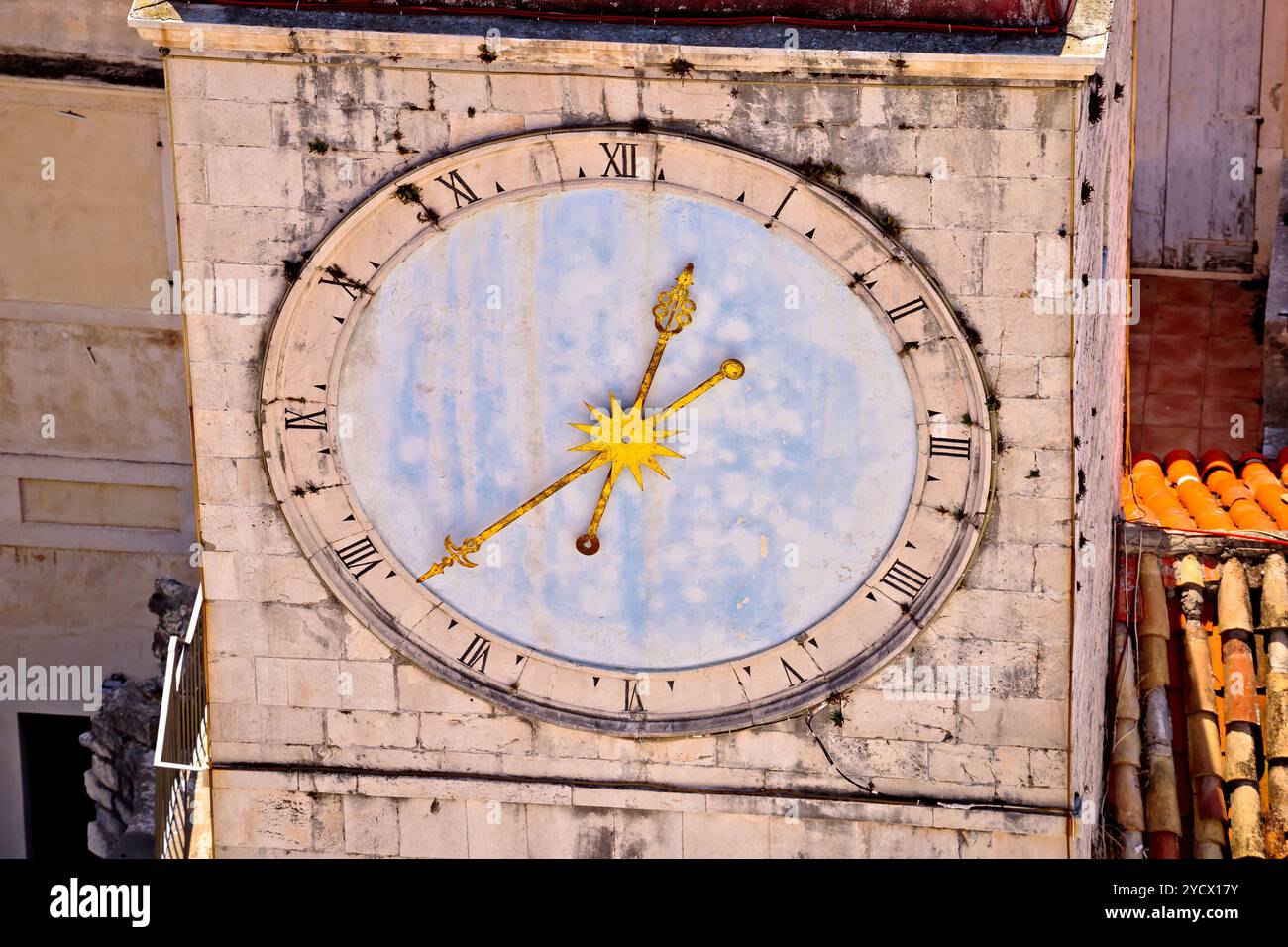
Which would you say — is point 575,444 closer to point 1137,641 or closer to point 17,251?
point 1137,641

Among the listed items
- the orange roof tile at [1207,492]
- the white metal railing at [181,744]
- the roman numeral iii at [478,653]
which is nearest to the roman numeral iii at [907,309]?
the roman numeral iii at [478,653]

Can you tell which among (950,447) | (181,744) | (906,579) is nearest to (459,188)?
(950,447)

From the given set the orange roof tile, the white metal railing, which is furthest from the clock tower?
the orange roof tile

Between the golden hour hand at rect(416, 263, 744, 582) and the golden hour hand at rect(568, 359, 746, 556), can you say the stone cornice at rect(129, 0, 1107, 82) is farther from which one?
the golden hour hand at rect(568, 359, 746, 556)

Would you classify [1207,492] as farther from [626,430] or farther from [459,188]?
[459,188]

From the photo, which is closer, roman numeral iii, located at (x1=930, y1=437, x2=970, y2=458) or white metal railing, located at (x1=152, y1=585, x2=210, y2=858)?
roman numeral iii, located at (x1=930, y1=437, x2=970, y2=458)

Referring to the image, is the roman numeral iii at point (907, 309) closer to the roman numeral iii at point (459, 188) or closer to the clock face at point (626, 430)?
the clock face at point (626, 430)
